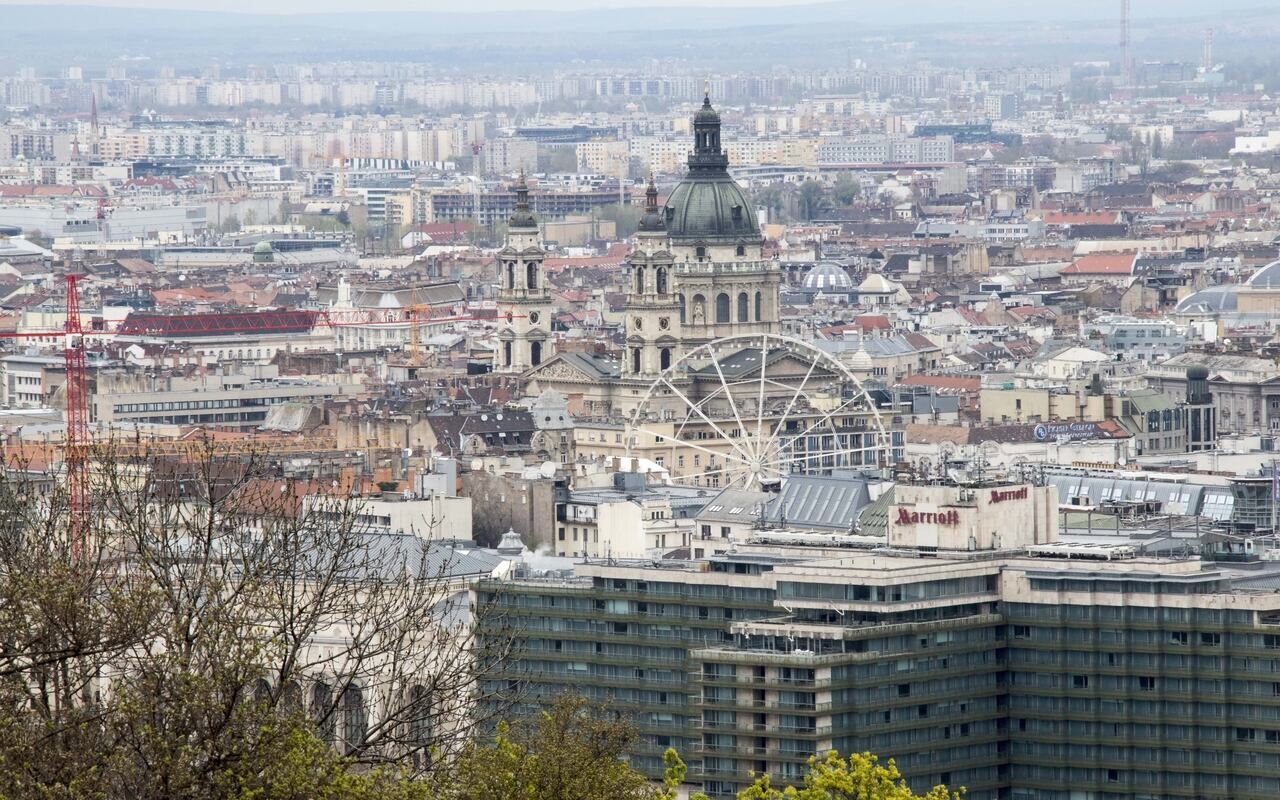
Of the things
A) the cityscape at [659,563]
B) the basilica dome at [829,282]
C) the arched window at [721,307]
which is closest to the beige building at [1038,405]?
the cityscape at [659,563]

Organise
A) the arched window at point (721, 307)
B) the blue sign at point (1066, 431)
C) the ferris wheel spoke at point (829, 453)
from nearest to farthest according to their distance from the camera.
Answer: the ferris wheel spoke at point (829, 453) < the blue sign at point (1066, 431) < the arched window at point (721, 307)

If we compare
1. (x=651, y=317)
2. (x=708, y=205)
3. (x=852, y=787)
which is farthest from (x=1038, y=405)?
(x=852, y=787)

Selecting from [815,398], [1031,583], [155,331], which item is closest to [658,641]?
[1031,583]

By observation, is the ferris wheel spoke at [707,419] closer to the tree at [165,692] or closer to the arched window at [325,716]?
the arched window at [325,716]

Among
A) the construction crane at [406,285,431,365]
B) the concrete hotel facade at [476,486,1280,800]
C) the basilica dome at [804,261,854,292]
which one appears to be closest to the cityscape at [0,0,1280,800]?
the concrete hotel facade at [476,486,1280,800]

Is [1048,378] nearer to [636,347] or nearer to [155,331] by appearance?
[636,347]

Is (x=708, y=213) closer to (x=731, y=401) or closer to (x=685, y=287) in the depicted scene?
(x=685, y=287)
